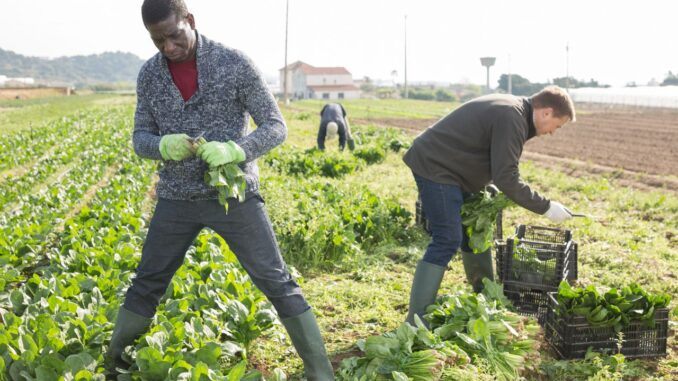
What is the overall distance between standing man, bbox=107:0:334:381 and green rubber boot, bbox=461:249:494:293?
188 centimetres

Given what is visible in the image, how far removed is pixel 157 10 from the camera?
2.74 metres

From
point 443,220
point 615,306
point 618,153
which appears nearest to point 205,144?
point 443,220

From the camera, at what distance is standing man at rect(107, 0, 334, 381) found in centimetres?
289

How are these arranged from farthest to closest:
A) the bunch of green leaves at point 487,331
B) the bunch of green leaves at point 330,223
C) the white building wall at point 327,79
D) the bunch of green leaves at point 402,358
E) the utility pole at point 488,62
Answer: the white building wall at point 327,79 → the utility pole at point 488,62 → the bunch of green leaves at point 330,223 → the bunch of green leaves at point 487,331 → the bunch of green leaves at point 402,358

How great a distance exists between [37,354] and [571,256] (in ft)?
12.9

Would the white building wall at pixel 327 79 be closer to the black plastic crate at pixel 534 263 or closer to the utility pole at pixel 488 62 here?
the utility pole at pixel 488 62

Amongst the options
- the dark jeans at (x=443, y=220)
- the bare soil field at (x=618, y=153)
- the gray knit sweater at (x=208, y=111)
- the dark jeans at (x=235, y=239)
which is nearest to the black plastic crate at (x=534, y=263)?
the dark jeans at (x=443, y=220)

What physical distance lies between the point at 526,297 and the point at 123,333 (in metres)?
2.87

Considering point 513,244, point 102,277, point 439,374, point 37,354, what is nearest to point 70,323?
point 37,354

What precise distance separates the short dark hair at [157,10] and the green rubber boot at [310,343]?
1.50m

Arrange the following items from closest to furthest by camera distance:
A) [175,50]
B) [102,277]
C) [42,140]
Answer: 1. [175,50]
2. [102,277]
3. [42,140]

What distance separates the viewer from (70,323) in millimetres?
3527

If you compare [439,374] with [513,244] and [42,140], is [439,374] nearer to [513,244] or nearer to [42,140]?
[513,244]

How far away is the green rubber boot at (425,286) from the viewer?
405 cm
